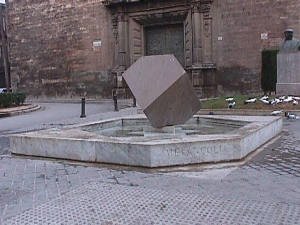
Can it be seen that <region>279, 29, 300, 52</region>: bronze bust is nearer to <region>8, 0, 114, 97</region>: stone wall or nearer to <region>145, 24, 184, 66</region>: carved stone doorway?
<region>145, 24, 184, 66</region>: carved stone doorway

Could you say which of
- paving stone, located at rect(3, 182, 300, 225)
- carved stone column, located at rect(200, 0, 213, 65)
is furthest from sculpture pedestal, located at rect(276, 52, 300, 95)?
paving stone, located at rect(3, 182, 300, 225)

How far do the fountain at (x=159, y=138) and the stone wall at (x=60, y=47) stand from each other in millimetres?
14518

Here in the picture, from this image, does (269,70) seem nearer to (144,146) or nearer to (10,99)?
(10,99)

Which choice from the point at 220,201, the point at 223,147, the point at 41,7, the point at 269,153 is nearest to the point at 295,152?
the point at 269,153

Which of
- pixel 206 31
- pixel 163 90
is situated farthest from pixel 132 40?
pixel 163 90

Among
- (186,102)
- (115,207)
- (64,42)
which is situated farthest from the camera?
(64,42)

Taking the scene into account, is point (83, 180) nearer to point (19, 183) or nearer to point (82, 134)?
point (19, 183)

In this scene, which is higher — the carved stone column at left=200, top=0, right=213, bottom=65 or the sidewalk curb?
the carved stone column at left=200, top=0, right=213, bottom=65

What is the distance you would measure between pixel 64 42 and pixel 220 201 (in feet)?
67.0

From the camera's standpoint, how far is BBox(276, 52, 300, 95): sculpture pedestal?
11.8 meters

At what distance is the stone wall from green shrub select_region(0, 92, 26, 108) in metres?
5.68

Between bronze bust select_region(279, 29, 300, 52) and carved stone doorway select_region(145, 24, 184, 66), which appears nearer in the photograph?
bronze bust select_region(279, 29, 300, 52)

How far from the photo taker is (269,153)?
5.51m

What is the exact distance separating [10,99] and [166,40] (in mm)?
9242
